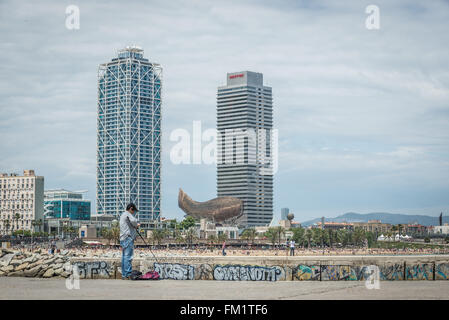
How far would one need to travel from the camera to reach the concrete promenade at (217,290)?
80.8ft

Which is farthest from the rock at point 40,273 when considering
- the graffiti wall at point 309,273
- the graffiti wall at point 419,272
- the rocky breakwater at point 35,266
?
the graffiti wall at point 419,272

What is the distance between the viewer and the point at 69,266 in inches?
1375

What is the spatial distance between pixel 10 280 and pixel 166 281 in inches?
332

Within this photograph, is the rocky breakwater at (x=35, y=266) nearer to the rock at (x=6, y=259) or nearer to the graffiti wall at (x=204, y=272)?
the rock at (x=6, y=259)

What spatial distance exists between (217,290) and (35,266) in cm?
1374

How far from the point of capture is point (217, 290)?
27188mm

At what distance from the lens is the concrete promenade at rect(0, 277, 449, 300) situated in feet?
80.8

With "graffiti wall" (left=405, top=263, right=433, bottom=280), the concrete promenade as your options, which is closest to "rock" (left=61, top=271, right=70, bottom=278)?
the concrete promenade

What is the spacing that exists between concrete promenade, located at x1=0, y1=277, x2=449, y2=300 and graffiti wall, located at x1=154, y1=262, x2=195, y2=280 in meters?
1.20

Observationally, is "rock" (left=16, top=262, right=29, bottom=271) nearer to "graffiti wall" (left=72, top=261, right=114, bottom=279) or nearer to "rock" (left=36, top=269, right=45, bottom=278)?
"rock" (left=36, top=269, right=45, bottom=278)

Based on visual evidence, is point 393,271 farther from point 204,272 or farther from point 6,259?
point 6,259

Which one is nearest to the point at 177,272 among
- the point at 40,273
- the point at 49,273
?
the point at 49,273
